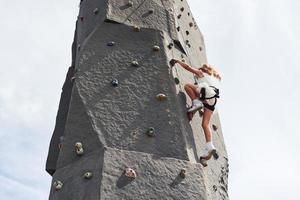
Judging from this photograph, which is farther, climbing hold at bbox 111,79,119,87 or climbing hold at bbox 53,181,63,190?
climbing hold at bbox 111,79,119,87

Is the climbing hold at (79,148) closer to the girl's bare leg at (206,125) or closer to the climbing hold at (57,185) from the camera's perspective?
the climbing hold at (57,185)

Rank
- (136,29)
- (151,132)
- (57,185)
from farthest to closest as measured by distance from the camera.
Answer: (136,29)
(151,132)
(57,185)

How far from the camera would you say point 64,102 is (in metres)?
6.08

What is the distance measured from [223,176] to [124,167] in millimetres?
1742

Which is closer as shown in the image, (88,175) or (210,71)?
(88,175)

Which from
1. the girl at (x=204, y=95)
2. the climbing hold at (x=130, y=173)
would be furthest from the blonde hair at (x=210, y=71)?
the climbing hold at (x=130, y=173)

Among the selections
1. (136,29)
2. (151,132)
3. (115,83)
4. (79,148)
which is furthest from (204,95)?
(79,148)

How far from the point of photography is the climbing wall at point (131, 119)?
4293 millimetres

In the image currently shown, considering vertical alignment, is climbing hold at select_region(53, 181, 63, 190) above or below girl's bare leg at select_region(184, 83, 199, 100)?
below

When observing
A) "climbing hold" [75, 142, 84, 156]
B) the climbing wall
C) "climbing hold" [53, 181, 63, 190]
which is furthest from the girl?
"climbing hold" [53, 181, 63, 190]

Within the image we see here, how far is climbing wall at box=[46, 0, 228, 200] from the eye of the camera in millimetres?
4293

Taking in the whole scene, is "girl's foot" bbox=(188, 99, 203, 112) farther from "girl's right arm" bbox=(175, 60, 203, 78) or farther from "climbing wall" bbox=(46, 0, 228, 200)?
"girl's right arm" bbox=(175, 60, 203, 78)

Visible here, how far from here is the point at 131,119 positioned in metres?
4.77

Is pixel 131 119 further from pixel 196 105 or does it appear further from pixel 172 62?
pixel 172 62
